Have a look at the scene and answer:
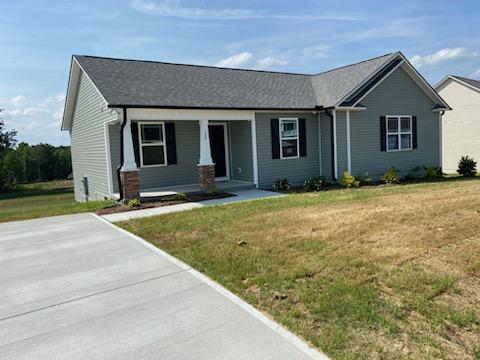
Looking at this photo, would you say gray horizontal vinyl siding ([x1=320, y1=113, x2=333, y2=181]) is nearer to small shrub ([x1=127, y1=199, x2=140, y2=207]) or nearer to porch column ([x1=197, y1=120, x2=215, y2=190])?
porch column ([x1=197, y1=120, x2=215, y2=190])

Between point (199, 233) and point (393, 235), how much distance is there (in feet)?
11.0

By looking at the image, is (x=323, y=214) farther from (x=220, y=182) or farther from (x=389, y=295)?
(x=220, y=182)

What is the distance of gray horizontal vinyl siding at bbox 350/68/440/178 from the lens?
48.0 feet

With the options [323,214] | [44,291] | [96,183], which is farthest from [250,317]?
[96,183]

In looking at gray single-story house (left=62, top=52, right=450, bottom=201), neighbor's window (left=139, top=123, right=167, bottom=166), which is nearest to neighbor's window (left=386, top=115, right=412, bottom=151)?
gray single-story house (left=62, top=52, right=450, bottom=201)

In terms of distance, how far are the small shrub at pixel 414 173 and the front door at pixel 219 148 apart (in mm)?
7596

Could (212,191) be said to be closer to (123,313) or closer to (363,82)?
(363,82)

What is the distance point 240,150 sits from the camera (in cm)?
1401

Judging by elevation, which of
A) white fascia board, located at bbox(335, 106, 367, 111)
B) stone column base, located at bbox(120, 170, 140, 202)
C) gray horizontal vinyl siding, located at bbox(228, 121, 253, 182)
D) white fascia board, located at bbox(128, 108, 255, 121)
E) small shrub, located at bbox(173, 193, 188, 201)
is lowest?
small shrub, located at bbox(173, 193, 188, 201)

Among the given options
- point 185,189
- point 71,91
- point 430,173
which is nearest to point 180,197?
point 185,189

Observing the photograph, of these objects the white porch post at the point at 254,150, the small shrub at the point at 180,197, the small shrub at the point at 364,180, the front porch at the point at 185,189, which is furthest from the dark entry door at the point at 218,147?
the small shrub at the point at 364,180

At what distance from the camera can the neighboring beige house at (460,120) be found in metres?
21.7

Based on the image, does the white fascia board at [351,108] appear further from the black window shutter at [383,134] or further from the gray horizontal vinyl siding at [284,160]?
the black window shutter at [383,134]

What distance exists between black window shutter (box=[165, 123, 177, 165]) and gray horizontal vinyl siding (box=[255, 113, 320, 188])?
9.89 ft
